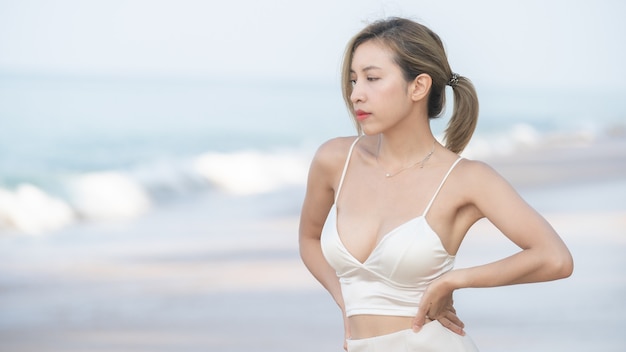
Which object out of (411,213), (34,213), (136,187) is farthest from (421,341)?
(136,187)

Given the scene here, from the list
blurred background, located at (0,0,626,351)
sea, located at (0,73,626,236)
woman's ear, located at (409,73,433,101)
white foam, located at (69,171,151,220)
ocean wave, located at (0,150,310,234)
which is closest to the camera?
woman's ear, located at (409,73,433,101)

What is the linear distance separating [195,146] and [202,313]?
1224cm

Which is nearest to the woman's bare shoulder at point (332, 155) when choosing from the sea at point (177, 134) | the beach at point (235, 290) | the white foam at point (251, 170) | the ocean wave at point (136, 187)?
the beach at point (235, 290)

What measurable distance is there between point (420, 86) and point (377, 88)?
12 centimetres

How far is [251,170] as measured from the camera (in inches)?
587

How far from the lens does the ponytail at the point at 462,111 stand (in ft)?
9.22

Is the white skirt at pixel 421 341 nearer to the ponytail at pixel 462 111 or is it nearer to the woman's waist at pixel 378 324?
the woman's waist at pixel 378 324

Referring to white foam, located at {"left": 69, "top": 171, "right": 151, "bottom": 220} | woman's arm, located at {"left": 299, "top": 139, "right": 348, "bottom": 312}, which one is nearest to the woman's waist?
woman's arm, located at {"left": 299, "top": 139, "right": 348, "bottom": 312}

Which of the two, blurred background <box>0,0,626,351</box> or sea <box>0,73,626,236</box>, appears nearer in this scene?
blurred background <box>0,0,626,351</box>

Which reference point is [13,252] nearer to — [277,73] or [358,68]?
[358,68]

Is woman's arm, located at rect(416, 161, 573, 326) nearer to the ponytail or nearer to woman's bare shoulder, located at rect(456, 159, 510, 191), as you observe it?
woman's bare shoulder, located at rect(456, 159, 510, 191)

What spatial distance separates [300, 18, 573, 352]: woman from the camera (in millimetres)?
2623

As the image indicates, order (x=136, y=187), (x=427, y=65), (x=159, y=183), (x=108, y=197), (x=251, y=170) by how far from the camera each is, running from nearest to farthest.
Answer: (x=427, y=65) → (x=108, y=197) → (x=136, y=187) → (x=159, y=183) → (x=251, y=170)

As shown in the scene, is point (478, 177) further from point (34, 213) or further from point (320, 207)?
point (34, 213)
